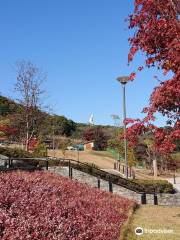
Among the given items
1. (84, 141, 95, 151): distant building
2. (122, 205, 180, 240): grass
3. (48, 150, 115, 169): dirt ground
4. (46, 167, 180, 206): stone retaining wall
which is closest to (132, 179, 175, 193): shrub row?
(46, 167, 180, 206): stone retaining wall

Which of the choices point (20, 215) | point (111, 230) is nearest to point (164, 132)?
point (111, 230)

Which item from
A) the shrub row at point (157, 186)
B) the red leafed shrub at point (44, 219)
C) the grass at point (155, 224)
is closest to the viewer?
the red leafed shrub at point (44, 219)

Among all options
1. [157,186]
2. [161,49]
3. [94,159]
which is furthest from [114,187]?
[94,159]

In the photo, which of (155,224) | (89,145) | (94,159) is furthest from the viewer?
(89,145)

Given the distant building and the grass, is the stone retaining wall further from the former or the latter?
the distant building

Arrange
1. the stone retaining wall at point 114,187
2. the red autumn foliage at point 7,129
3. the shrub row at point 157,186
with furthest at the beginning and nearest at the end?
the red autumn foliage at point 7,129
the shrub row at point 157,186
the stone retaining wall at point 114,187

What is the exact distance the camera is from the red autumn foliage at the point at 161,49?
421 inches

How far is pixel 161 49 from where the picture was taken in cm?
1182

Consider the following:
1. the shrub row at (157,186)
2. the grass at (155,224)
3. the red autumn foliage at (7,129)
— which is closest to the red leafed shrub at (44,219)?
the grass at (155,224)

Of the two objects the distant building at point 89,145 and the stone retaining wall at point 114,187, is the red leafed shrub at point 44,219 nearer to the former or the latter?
the stone retaining wall at point 114,187

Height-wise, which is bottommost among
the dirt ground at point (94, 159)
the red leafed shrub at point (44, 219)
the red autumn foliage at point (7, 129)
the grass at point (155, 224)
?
the grass at point (155, 224)

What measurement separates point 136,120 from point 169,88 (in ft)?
4.84

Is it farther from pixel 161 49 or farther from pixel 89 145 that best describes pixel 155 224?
pixel 89 145

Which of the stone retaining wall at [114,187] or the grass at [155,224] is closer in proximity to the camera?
the grass at [155,224]
